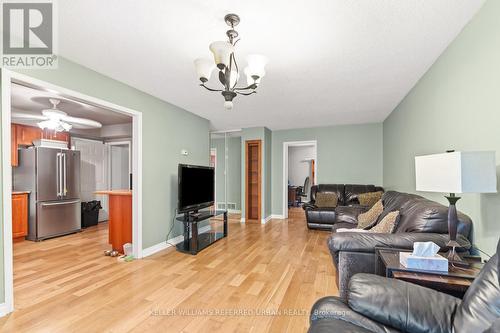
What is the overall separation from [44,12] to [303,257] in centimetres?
379

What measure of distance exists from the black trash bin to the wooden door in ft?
11.6

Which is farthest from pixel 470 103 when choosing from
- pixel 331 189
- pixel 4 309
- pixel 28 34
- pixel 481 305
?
pixel 4 309

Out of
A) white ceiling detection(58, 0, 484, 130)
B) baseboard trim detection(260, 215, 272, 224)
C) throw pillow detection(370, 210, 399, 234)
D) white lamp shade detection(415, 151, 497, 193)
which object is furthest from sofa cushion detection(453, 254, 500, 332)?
baseboard trim detection(260, 215, 272, 224)

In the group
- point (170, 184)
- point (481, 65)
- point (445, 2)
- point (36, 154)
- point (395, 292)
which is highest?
point (445, 2)

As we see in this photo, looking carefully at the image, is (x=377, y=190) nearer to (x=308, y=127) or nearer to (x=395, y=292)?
(x=308, y=127)

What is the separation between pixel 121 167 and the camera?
6.05 metres

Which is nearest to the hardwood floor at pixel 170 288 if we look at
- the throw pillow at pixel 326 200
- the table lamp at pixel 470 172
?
the throw pillow at pixel 326 200

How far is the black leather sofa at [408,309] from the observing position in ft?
3.23

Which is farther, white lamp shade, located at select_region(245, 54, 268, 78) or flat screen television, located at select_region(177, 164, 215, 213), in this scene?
flat screen television, located at select_region(177, 164, 215, 213)

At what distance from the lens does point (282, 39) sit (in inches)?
80.0

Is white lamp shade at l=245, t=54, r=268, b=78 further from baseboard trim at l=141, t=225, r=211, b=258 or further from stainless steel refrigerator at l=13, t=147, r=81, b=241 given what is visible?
stainless steel refrigerator at l=13, t=147, r=81, b=241

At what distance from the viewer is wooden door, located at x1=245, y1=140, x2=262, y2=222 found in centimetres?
586

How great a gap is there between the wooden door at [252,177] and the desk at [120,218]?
3.01 metres

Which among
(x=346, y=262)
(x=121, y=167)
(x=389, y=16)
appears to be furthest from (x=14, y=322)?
(x=121, y=167)
